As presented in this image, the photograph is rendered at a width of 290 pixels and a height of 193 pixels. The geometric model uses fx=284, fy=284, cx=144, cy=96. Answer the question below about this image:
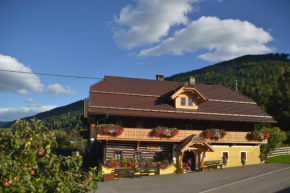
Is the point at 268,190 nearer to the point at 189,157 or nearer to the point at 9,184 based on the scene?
the point at 189,157

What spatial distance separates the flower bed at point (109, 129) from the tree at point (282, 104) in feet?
147

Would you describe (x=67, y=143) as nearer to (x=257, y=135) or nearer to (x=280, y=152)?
(x=257, y=135)

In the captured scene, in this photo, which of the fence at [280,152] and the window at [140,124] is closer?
the window at [140,124]

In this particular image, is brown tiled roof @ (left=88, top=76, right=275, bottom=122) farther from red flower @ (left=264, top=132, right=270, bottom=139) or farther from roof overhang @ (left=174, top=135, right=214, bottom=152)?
roof overhang @ (left=174, top=135, right=214, bottom=152)

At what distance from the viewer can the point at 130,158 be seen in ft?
84.8

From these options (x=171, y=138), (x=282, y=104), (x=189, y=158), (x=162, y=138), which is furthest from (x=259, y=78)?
(x=162, y=138)

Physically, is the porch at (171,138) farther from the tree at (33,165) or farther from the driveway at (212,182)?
the tree at (33,165)

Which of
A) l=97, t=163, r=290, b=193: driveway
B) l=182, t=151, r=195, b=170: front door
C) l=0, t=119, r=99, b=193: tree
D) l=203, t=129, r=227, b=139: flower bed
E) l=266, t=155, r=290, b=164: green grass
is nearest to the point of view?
l=0, t=119, r=99, b=193: tree

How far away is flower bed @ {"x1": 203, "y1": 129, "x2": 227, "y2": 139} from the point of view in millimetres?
27047

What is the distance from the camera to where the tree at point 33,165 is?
7055 millimetres

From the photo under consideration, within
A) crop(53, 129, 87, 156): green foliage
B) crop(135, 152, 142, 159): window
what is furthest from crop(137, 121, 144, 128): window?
crop(53, 129, 87, 156): green foliage

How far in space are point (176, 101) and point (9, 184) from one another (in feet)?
73.7

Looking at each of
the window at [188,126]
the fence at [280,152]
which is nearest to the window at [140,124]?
the window at [188,126]

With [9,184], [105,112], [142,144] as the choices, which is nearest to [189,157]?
[142,144]
